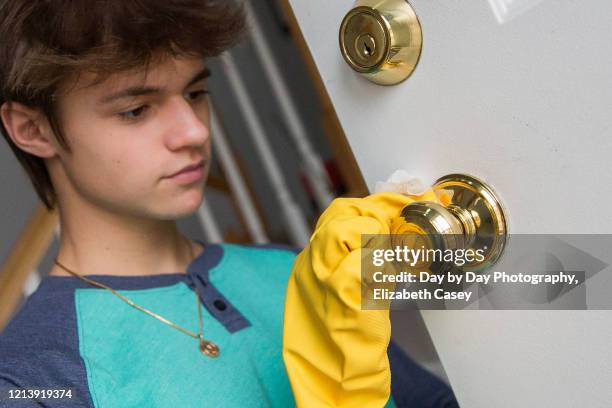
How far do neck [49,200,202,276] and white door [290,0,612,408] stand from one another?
1.57ft

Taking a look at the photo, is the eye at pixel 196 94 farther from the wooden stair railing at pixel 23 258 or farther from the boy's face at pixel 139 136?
the wooden stair railing at pixel 23 258

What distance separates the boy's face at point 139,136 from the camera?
806 mm

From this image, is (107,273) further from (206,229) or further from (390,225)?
(206,229)

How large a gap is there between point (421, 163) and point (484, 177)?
0.19 ft

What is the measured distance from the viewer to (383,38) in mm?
489

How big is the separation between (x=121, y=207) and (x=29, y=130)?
0.18m

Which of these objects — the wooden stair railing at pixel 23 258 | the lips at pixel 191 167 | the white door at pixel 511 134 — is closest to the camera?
the white door at pixel 511 134

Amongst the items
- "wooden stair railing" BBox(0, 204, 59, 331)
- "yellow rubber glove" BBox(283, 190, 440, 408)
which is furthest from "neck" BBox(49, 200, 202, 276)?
"yellow rubber glove" BBox(283, 190, 440, 408)

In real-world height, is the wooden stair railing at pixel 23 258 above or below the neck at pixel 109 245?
below

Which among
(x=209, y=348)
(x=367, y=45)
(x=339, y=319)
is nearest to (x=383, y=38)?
(x=367, y=45)

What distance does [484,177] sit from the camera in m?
0.50

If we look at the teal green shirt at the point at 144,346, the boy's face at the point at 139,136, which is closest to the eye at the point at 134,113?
the boy's face at the point at 139,136

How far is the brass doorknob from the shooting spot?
480 mm

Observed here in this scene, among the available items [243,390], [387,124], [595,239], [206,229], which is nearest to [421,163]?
[387,124]
